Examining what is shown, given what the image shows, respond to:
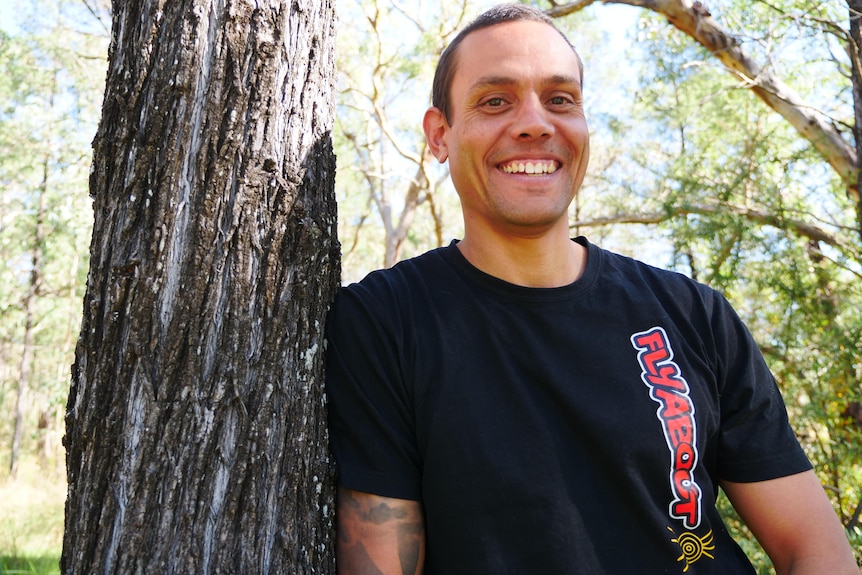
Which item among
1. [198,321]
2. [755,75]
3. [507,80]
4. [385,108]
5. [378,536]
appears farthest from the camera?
[385,108]

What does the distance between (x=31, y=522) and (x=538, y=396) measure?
10.7 meters

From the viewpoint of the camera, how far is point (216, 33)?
170 centimetres

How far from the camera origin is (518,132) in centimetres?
206

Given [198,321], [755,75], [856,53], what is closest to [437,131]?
[198,321]

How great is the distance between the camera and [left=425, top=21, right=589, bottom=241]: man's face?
2.06 metres

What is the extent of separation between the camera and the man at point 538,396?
1.77 meters

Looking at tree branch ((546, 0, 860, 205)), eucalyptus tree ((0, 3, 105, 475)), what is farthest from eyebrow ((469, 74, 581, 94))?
eucalyptus tree ((0, 3, 105, 475))

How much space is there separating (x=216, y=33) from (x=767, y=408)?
1.61 m

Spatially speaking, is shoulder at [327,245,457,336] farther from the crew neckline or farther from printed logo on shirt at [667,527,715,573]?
printed logo on shirt at [667,527,715,573]

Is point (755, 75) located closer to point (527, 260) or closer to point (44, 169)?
point (527, 260)

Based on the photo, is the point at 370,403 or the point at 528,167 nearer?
the point at 370,403

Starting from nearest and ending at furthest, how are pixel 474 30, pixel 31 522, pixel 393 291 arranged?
pixel 393 291 < pixel 474 30 < pixel 31 522

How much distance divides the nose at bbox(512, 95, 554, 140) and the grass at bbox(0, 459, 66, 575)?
3607mm

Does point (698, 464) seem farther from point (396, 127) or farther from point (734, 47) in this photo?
point (396, 127)
